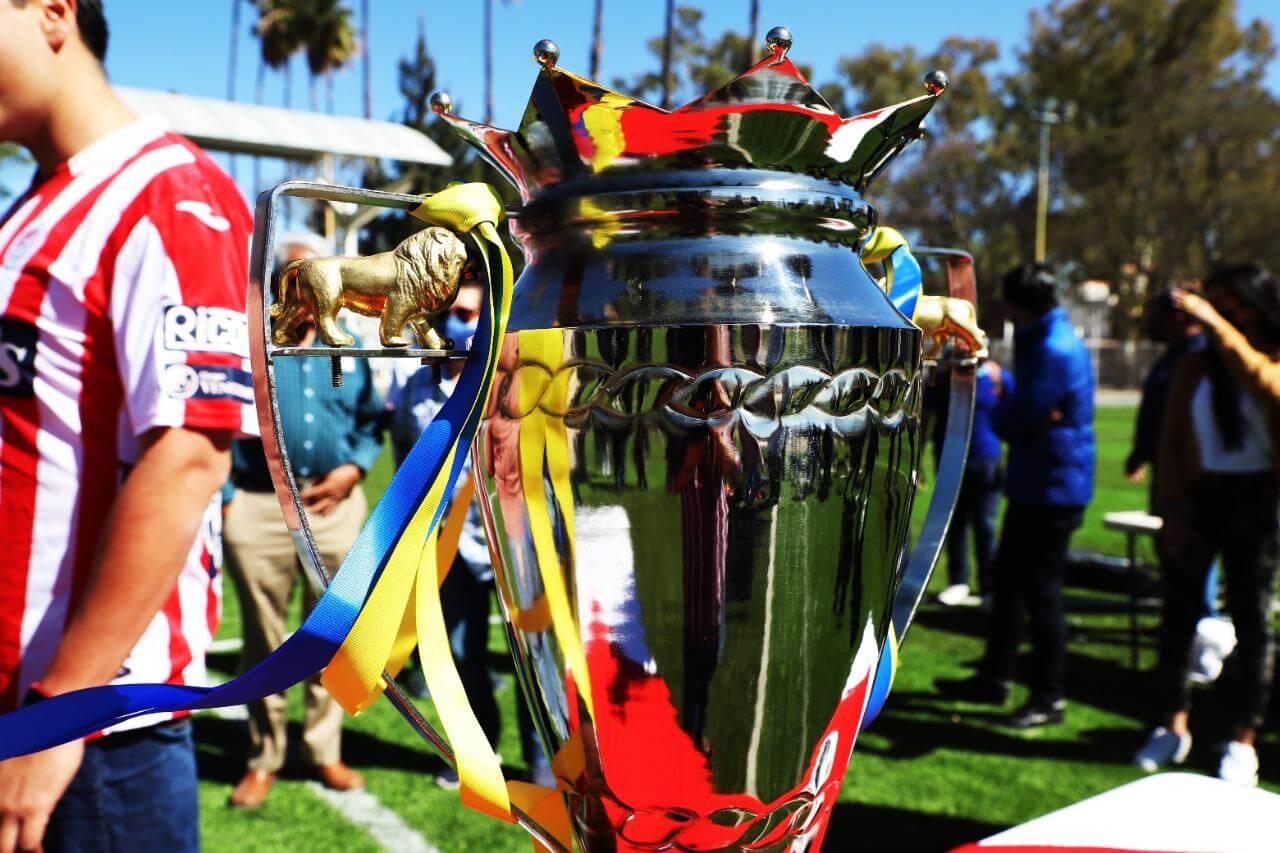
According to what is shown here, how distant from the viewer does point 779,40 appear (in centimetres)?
72

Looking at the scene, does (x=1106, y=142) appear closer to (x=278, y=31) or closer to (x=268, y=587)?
(x=278, y=31)

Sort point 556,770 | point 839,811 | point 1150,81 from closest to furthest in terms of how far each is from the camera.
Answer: point 556,770 → point 839,811 → point 1150,81

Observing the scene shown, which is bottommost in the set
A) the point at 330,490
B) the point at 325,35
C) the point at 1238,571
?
the point at 1238,571

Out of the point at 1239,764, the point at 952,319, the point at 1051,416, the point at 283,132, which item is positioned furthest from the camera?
the point at 283,132

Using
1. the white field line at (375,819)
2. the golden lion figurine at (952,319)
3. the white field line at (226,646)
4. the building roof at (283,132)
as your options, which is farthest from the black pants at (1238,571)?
the building roof at (283,132)

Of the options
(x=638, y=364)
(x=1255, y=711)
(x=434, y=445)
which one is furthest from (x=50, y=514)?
(x=1255, y=711)

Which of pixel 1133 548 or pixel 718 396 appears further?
pixel 1133 548

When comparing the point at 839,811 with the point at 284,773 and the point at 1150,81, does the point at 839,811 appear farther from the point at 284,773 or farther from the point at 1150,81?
the point at 1150,81

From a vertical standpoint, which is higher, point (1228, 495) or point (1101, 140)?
point (1101, 140)

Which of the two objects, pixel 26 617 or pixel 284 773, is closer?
pixel 26 617

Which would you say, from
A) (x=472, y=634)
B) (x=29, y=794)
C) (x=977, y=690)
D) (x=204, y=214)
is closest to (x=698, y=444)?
(x=204, y=214)

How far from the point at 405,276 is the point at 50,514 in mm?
761

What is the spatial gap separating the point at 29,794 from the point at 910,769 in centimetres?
299

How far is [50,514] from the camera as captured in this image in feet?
4.01
